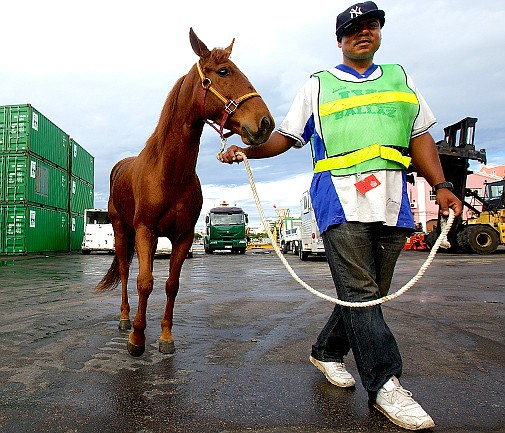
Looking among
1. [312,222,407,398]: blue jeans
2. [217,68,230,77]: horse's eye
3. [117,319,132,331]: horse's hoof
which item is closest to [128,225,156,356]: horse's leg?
[117,319,132,331]: horse's hoof

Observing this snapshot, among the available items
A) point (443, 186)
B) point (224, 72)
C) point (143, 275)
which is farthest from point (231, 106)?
point (143, 275)

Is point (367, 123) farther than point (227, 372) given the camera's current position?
No

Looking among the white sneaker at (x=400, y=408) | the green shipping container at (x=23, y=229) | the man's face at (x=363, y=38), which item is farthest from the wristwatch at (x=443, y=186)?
the green shipping container at (x=23, y=229)

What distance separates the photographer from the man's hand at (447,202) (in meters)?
2.67

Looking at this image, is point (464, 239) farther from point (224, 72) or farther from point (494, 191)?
point (224, 72)

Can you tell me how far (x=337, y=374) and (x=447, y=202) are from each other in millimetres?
1216

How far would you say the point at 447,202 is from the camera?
8.91ft

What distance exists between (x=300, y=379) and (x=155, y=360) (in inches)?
45.7

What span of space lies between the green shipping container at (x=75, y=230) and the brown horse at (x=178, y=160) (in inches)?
1084

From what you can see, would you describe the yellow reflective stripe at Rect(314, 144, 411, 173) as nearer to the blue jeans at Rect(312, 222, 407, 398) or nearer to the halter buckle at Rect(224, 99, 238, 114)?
the blue jeans at Rect(312, 222, 407, 398)

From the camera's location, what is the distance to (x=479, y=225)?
71.7 feet

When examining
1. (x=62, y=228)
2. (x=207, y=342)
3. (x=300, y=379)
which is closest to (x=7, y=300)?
(x=207, y=342)

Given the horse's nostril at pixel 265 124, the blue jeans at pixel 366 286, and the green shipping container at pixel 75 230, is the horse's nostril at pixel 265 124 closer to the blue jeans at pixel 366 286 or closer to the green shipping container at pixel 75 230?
the blue jeans at pixel 366 286

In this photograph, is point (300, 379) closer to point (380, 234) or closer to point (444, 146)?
point (380, 234)
